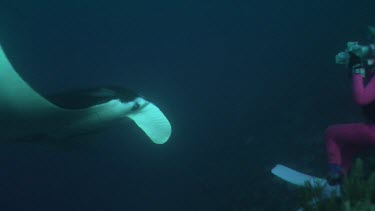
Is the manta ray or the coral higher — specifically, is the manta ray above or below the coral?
above

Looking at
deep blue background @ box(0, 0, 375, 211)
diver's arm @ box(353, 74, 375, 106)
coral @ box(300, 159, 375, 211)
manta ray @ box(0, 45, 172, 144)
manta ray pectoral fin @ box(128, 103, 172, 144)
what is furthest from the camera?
deep blue background @ box(0, 0, 375, 211)

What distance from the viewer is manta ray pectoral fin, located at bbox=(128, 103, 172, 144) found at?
4.57m

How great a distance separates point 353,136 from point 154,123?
8.43 feet

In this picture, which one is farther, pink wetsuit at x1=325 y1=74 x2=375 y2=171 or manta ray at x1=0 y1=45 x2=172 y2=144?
pink wetsuit at x1=325 y1=74 x2=375 y2=171

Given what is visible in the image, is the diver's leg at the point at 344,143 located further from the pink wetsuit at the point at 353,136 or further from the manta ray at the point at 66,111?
the manta ray at the point at 66,111

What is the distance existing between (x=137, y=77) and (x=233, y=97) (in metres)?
19.5

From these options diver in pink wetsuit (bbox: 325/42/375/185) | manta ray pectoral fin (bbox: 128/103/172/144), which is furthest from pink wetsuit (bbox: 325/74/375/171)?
manta ray pectoral fin (bbox: 128/103/172/144)

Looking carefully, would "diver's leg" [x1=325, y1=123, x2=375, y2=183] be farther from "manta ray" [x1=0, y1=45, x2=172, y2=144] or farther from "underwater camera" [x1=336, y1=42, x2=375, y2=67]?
"manta ray" [x1=0, y1=45, x2=172, y2=144]

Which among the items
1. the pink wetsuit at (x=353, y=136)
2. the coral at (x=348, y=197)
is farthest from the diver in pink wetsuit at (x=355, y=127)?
the coral at (x=348, y=197)

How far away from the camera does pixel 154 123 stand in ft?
15.1

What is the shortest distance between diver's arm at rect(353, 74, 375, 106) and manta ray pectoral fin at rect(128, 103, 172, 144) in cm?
229

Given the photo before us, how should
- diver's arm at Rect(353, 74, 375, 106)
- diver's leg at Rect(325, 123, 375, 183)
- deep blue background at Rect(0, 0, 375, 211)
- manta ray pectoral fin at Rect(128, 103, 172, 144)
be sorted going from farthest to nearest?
1. deep blue background at Rect(0, 0, 375, 211)
2. diver's leg at Rect(325, 123, 375, 183)
3. manta ray pectoral fin at Rect(128, 103, 172, 144)
4. diver's arm at Rect(353, 74, 375, 106)

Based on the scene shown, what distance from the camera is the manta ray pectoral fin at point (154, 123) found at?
457 centimetres

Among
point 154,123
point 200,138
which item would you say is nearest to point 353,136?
point 154,123
